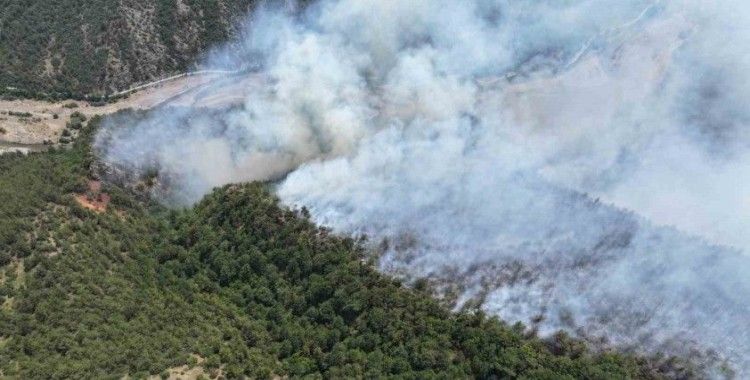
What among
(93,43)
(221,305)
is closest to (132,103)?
(93,43)

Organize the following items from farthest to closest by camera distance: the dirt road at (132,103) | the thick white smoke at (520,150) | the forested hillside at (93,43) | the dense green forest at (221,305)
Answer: the forested hillside at (93,43), the dirt road at (132,103), the thick white smoke at (520,150), the dense green forest at (221,305)

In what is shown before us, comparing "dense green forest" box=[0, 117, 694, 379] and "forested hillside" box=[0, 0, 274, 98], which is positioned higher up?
"forested hillside" box=[0, 0, 274, 98]

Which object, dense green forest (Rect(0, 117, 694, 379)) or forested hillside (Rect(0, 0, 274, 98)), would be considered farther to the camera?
forested hillside (Rect(0, 0, 274, 98))

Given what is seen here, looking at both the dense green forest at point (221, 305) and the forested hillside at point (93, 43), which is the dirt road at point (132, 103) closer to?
the forested hillside at point (93, 43)

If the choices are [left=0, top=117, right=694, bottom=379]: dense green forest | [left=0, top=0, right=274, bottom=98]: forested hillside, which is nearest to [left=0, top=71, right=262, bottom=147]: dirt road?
[left=0, top=0, right=274, bottom=98]: forested hillside

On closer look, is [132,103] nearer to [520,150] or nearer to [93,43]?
[93,43]

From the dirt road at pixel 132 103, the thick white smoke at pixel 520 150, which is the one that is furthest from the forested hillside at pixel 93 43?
the thick white smoke at pixel 520 150

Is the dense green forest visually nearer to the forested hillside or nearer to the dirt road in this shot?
the dirt road
